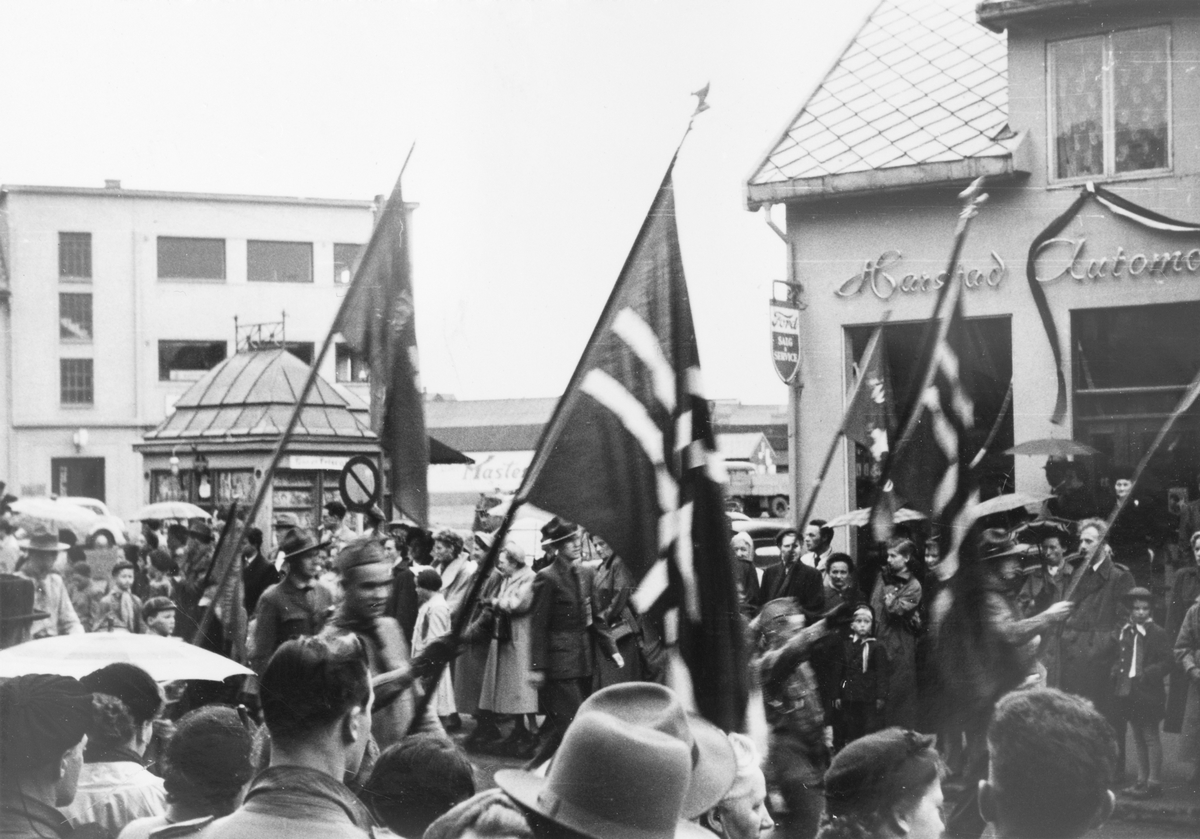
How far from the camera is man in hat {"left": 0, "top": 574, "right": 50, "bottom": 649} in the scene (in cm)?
606

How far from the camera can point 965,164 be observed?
41.7 ft

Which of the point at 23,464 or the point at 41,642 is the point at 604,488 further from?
the point at 23,464

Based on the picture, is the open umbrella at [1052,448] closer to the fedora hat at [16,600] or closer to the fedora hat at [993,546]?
the fedora hat at [993,546]

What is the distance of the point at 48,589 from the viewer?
331 inches

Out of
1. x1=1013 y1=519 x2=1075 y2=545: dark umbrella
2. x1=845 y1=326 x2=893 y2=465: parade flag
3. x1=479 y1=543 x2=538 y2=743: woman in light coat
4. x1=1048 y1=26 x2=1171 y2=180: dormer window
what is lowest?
x1=479 y1=543 x2=538 y2=743: woman in light coat

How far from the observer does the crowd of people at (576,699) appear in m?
2.47

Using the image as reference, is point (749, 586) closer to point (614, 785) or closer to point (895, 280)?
point (895, 280)

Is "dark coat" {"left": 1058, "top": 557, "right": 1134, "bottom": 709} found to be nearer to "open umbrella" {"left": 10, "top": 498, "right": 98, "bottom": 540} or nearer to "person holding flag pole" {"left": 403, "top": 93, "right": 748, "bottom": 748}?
"person holding flag pole" {"left": 403, "top": 93, "right": 748, "bottom": 748}

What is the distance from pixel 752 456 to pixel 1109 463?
18.5m

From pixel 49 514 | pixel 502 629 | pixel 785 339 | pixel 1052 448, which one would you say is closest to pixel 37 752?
pixel 502 629

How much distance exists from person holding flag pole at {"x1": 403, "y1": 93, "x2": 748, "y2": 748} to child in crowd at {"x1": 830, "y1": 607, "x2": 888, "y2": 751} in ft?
11.4

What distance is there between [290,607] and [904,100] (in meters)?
8.60

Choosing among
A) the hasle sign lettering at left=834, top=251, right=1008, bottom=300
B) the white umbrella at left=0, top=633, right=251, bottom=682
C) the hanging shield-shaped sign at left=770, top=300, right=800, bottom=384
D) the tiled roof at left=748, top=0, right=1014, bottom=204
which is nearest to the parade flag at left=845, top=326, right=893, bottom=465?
the white umbrella at left=0, top=633, right=251, bottom=682

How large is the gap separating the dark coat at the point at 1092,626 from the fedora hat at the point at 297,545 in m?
4.12
